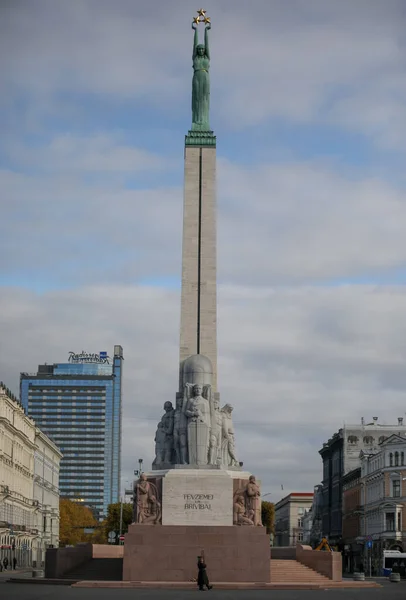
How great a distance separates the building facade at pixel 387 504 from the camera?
320ft

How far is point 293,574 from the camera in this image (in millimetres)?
43969

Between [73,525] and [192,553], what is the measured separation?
10769cm

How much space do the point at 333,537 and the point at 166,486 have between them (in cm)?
9847

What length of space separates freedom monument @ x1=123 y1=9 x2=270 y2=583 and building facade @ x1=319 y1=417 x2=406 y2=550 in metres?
75.2

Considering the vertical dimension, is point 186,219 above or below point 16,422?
above

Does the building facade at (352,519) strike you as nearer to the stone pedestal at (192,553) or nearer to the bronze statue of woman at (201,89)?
the bronze statue of woman at (201,89)

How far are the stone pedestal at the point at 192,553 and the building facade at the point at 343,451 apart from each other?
8167cm

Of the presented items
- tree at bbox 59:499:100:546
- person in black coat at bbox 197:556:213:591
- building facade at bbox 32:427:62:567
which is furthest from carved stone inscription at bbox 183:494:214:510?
tree at bbox 59:499:100:546

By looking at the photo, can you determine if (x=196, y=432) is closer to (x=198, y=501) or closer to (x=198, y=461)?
(x=198, y=461)

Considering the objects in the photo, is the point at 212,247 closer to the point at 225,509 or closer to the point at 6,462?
the point at 225,509

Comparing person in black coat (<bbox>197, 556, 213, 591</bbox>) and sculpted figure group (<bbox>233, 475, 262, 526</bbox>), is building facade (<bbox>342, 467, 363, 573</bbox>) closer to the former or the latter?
sculpted figure group (<bbox>233, 475, 262, 526</bbox>)

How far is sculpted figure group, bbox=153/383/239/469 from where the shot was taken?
44.7 meters

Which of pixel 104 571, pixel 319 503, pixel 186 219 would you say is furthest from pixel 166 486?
pixel 319 503

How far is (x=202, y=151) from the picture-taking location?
170 ft
